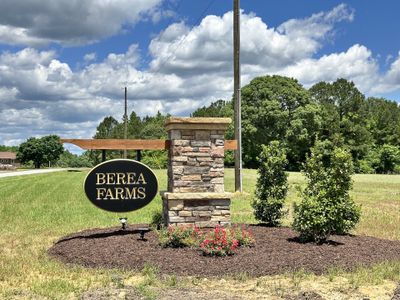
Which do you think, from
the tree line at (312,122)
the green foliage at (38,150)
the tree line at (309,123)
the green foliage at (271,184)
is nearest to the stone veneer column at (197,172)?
the green foliage at (271,184)

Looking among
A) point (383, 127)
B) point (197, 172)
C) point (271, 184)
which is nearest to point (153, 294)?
point (197, 172)

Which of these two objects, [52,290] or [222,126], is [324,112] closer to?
[222,126]

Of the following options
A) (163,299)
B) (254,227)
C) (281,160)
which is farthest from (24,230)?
(163,299)

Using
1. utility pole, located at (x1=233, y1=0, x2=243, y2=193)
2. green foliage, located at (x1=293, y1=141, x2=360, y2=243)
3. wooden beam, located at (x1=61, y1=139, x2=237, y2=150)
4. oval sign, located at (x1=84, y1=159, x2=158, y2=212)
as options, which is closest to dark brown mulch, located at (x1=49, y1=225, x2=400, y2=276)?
green foliage, located at (x1=293, y1=141, x2=360, y2=243)

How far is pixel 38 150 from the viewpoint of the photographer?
103 meters

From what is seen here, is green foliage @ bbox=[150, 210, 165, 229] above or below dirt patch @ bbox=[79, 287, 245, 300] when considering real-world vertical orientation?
above

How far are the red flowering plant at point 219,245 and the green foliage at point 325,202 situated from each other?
5.37 ft

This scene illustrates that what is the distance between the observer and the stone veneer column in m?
10.2

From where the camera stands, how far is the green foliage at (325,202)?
9602 mm

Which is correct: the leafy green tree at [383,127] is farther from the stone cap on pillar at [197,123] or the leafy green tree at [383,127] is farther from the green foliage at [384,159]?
the stone cap on pillar at [197,123]

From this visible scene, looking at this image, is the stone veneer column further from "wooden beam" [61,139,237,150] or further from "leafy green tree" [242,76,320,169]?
"leafy green tree" [242,76,320,169]

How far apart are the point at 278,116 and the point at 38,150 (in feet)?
218

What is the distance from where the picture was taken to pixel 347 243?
32.5ft

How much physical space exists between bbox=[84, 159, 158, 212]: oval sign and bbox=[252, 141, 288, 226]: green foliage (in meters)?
2.72
